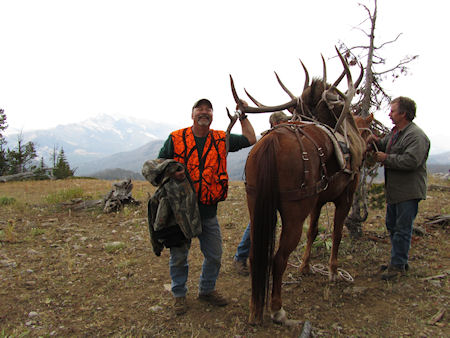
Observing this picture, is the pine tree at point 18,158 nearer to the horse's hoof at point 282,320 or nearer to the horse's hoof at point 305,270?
the horse's hoof at point 305,270

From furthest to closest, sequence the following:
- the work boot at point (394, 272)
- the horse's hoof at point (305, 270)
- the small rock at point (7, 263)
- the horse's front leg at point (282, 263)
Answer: the small rock at point (7, 263)
the horse's hoof at point (305, 270)
the work boot at point (394, 272)
the horse's front leg at point (282, 263)

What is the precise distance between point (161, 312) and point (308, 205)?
1.95 m

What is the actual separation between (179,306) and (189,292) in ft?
1.57

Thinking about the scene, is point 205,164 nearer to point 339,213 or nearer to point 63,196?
point 339,213

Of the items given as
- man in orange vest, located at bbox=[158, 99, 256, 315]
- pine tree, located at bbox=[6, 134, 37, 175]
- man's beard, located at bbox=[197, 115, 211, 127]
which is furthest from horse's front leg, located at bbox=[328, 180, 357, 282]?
pine tree, located at bbox=[6, 134, 37, 175]

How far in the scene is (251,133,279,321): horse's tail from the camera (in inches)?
96.1

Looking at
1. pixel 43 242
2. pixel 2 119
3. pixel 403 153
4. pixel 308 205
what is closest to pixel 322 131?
pixel 308 205

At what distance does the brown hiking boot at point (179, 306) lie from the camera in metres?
2.87

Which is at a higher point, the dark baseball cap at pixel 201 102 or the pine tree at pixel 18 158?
the dark baseball cap at pixel 201 102

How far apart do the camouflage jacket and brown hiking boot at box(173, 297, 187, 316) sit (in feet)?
2.64

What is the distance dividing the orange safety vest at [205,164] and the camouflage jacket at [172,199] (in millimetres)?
135

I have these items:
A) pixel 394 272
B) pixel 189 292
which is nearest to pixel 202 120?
pixel 189 292

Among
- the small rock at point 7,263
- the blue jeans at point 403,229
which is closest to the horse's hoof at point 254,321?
the blue jeans at point 403,229

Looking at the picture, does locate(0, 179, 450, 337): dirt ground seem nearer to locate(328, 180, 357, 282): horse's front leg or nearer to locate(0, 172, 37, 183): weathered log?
locate(328, 180, 357, 282): horse's front leg
